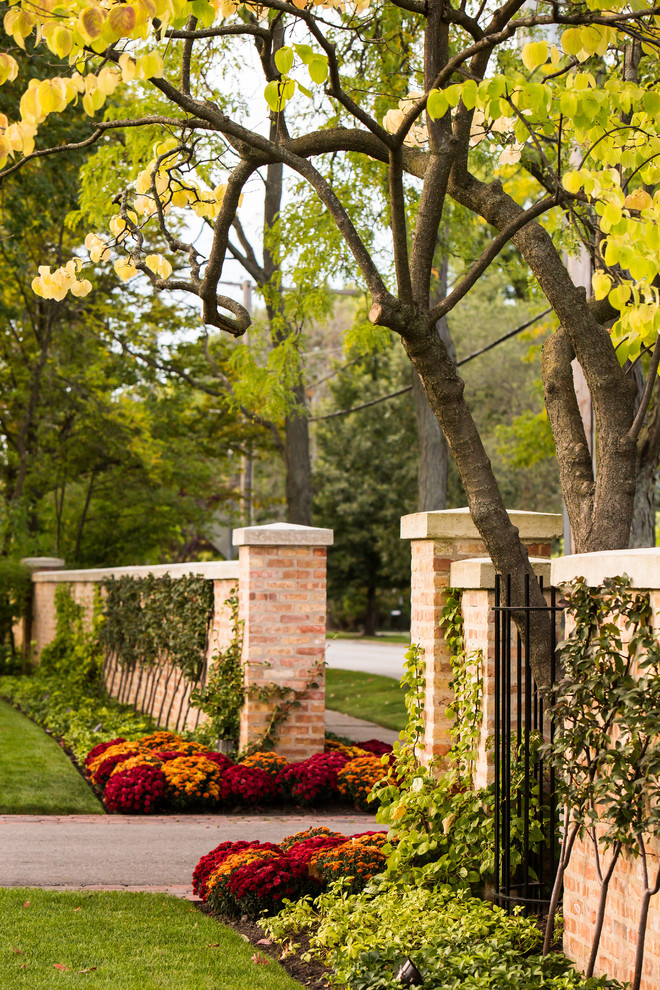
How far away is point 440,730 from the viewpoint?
19.0 feet

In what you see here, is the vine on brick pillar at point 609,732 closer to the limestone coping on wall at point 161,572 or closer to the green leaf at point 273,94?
the green leaf at point 273,94

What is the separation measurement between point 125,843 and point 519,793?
298 cm

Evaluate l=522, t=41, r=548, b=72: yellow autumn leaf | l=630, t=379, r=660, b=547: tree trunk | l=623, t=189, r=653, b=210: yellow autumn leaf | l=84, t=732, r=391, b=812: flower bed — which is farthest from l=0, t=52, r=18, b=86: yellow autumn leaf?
l=630, t=379, r=660, b=547: tree trunk

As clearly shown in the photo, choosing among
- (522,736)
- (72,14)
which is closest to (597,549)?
(522,736)

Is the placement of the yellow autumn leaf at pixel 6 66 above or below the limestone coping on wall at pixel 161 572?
above

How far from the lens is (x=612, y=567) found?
3916 millimetres

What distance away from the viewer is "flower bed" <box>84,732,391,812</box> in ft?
25.5

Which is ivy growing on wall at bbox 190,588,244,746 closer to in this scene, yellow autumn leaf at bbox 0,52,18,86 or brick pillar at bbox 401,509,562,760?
brick pillar at bbox 401,509,562,760

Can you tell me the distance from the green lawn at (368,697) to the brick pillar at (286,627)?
3071 mm

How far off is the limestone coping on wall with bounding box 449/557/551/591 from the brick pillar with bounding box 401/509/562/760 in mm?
126

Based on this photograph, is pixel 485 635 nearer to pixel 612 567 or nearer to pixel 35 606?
pixel 612 567

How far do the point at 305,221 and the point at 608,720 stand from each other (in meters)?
8.36

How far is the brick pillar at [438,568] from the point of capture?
580cm

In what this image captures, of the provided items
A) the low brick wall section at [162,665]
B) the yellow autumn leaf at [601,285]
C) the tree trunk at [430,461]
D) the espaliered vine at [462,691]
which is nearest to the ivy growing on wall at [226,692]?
the low brick wall section at [162,665]
